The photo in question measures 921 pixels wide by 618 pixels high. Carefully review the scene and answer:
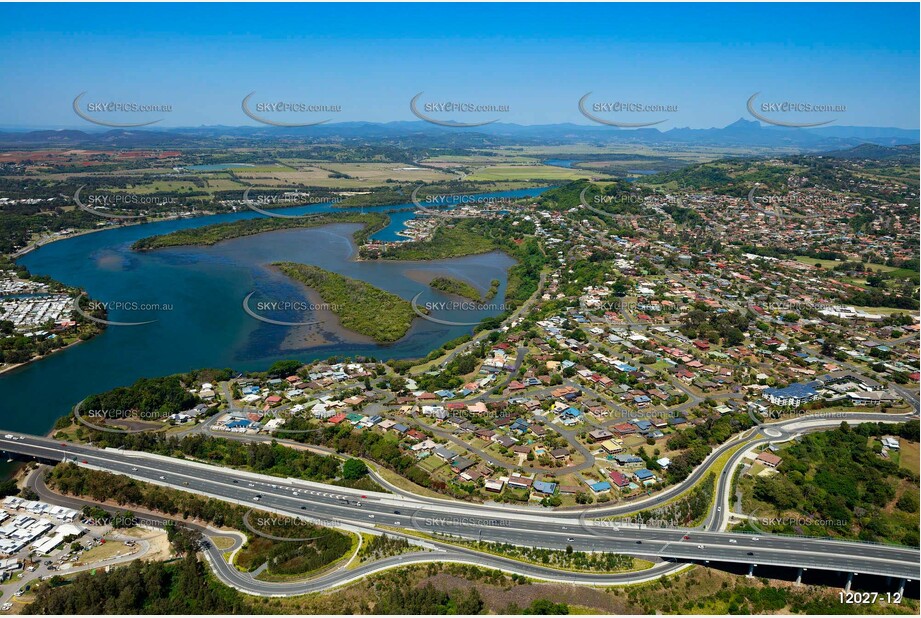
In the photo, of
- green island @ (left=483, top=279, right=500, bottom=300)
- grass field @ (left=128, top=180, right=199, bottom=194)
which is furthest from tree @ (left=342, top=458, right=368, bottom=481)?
grass field @ (left=128, top=180, right=199, bottom=194)

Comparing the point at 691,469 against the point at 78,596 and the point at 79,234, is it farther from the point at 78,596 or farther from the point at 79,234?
the point at 79,234

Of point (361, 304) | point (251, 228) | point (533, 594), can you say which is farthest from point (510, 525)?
point (251, 228)

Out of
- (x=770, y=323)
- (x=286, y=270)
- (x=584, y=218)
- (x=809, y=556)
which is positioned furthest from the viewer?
(x=584, y=218)

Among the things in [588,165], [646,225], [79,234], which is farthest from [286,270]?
[588,165]

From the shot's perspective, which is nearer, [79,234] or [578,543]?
[578,543]

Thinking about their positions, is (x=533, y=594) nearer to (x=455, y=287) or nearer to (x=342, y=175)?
(x=455, y=287)

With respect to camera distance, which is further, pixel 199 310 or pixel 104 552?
pixel 199 310
